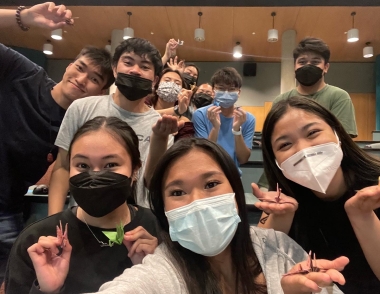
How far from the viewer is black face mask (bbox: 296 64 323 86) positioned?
2.36 meters

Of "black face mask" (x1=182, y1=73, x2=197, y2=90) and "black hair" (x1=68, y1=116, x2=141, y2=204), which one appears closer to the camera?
"black hair" (x1=68, y1=116, x2=141, y2=204)

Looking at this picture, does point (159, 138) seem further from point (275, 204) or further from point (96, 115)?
point (275, 204)

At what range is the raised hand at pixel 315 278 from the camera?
79 cm

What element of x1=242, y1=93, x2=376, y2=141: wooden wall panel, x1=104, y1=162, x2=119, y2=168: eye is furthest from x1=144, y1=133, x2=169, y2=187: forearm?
x1=242, y1=93, x2=376, y2=141: wooden wall panel

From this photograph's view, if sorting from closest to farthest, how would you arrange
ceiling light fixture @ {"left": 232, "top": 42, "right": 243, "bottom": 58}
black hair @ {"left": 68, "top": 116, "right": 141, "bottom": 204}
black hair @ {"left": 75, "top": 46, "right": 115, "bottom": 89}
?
black hair @ {"left": 68, "top": 116, "right": 141, "bottom": 204}
black hair @ {"left": 75, "top": 46, "right": 115, "bottom": 89}
ceiling light fixture @ {"left": 232, "top": 42, "right": 243, "bottom": 58}

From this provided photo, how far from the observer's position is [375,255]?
113 centimetres

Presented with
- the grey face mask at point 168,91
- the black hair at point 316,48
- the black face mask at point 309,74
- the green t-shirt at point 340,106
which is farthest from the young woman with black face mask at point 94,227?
the black hair at point 316,48

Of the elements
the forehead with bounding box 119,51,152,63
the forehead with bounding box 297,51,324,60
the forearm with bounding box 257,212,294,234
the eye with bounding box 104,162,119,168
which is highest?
the forehead with bounding box 297,51,324,60

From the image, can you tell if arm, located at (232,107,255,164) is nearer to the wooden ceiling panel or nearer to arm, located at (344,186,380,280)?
arm, located at (344,186,380,280)

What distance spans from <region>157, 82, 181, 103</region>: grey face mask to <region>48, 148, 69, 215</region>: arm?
37.8 inches

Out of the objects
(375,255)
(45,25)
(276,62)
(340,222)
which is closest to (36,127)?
(45,25)

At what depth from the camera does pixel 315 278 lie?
0.81 m

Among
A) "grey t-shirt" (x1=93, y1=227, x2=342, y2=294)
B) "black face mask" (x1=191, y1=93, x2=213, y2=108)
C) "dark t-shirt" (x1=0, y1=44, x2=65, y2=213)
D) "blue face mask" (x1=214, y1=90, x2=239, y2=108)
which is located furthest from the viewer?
"black face mask" (x1=191, y1=93, x2=213, y2=108)

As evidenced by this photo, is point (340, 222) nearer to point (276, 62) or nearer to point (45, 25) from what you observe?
point (45, 25)
